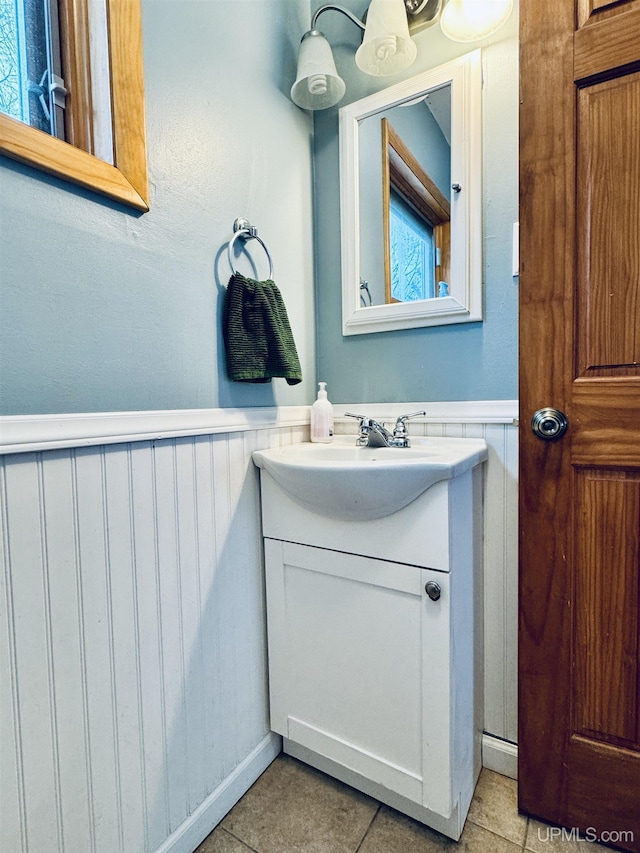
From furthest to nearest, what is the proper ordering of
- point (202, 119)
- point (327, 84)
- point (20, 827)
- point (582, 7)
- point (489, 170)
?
point (327, 84) → point (489, 170) → point (202, 119) → point (582, 7) → point (20, 827)

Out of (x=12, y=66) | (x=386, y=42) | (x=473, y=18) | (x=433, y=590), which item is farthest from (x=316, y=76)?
(x=433, y=590)

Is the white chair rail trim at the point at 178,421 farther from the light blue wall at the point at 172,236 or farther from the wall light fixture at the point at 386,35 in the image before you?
the wall light fixture at the point at 386,35

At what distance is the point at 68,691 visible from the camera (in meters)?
0.71

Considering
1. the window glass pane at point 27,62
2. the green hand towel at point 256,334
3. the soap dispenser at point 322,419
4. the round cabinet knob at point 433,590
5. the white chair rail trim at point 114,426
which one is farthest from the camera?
the soap dispenser at point 322,419

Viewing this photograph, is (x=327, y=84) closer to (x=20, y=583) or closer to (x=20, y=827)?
(x=20, y=583)

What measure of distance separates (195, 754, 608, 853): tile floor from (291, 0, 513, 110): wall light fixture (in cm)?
193

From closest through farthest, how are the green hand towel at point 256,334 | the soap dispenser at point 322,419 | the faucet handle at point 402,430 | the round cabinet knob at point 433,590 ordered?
the round cabinet knob at point 433,590
the green hand towel at point 256,334
the faucet handle at point 402,430
the soap dispenser at point 322,419

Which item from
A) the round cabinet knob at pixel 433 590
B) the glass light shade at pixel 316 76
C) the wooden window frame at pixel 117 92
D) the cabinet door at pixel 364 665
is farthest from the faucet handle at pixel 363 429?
the glass light shade at pixel 316 76

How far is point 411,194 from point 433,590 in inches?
43.2

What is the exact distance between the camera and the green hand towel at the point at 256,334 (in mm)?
1022

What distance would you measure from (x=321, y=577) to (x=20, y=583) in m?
0.62

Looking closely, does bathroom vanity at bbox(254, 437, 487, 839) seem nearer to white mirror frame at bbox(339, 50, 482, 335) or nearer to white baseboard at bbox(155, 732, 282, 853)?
white baseboard at bbox(155, 732, 282, 853)

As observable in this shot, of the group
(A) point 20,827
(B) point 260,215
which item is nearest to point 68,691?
(A) point 20,827

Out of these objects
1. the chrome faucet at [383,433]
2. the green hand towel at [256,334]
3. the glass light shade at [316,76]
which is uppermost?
the glass light shade at [316,76]
